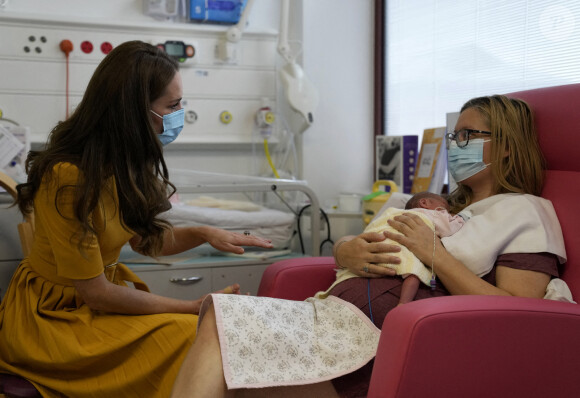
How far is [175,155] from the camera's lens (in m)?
3.38

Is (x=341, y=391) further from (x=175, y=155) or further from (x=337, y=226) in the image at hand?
(x=175, y=155)

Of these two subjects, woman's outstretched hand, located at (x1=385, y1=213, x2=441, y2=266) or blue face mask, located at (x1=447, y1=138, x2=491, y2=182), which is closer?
woman's outstretched hand, located at (x1=385, y1=213, x2=441, y2=266)

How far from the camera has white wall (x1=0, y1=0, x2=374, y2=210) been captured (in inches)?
135

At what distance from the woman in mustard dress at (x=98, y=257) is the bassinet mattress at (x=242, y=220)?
0.99 m

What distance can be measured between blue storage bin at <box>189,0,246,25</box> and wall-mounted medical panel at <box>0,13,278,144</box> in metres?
0.06

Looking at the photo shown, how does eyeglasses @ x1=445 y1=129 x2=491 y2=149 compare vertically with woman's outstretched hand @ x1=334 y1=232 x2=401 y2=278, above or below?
above

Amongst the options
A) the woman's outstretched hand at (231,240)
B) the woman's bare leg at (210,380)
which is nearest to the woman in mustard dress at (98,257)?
the woman's bare leg at (210,380)

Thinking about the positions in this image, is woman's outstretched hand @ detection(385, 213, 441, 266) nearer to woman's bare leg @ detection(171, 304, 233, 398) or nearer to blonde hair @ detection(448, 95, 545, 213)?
blonde hair @ detection(448, 95, 545, 213)

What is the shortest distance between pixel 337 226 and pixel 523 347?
1712 mm

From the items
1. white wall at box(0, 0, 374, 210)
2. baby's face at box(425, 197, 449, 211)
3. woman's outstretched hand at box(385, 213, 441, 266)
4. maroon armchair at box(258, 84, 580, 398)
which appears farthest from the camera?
white wall at box(0, 0, 374, 210)

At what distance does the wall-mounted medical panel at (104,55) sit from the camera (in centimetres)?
308

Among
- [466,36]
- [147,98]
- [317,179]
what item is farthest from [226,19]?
[147,98]

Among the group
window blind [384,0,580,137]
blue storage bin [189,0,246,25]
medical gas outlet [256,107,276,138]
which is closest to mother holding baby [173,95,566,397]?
window blind [384,0,580,137]

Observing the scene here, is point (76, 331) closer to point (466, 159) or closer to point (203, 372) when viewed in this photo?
point (203, 372)
